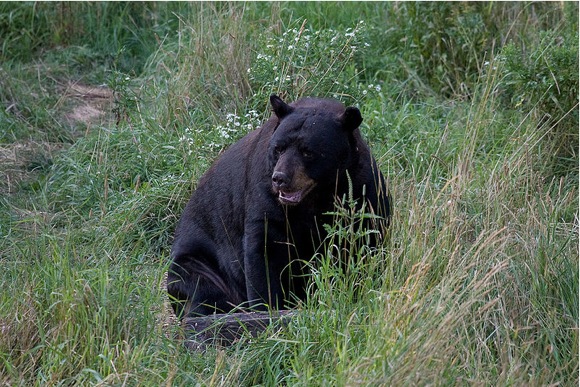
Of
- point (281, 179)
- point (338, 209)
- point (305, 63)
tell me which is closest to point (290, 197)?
point (281, 179)

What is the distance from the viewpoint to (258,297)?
19.0 ft

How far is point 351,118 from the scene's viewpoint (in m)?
5.64

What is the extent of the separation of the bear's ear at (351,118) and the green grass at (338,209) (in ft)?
1.73

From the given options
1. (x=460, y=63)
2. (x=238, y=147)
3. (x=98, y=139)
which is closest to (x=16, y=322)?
(x=238, y=147)

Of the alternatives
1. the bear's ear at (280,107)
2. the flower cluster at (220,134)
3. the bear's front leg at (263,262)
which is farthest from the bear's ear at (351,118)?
the flower cluster at (220,134)

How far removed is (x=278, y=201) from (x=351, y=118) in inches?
24.0

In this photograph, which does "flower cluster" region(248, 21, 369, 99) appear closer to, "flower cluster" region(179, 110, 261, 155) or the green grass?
the green grass

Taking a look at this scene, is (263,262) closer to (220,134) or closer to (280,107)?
(280,107)

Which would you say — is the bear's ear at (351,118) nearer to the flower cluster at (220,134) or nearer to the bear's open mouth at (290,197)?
the bear's open mouth at (290,197)

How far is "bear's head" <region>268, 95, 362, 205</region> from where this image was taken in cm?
550

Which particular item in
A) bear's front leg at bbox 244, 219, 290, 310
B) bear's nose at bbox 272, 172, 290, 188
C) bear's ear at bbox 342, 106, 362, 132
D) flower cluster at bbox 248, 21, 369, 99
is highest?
bear's ear at bbox 342, 106, 362, 132

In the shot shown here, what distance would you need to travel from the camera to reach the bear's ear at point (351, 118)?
5590 mm

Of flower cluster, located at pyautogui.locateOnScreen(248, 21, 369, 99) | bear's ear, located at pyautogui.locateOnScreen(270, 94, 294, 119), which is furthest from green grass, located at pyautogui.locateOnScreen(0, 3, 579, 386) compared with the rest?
bear's ear, located at pyautogui.locateOnScreen(270, 94, 294, 119)

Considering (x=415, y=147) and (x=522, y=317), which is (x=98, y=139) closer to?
(x=415, y=147)
